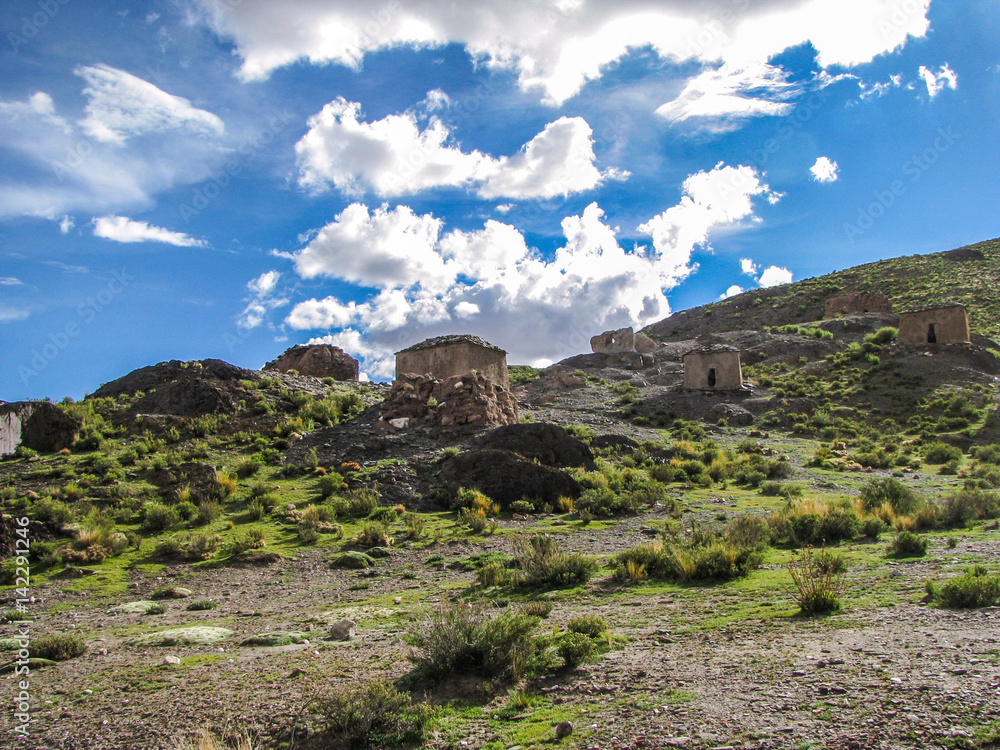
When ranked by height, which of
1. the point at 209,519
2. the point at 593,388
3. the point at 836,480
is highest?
the point at 593,388

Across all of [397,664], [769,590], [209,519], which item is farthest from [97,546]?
[769,590]

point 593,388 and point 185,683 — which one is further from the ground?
point 593,388

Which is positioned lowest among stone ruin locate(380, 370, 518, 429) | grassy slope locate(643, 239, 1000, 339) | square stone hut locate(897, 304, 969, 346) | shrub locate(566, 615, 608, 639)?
shrub locate(566, 615, 608, 639)

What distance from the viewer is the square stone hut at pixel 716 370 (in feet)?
142

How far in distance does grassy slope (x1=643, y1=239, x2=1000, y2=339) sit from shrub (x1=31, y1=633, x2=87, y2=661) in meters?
62.1

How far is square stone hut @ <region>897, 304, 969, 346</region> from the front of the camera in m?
43.6

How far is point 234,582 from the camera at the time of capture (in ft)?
37.8

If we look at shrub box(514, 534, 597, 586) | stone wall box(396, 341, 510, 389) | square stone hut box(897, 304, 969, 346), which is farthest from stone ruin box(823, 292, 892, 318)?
shrub box(514, 534, 597, 586)

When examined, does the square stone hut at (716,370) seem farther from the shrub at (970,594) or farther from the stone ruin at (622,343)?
the shrub at (970,594)

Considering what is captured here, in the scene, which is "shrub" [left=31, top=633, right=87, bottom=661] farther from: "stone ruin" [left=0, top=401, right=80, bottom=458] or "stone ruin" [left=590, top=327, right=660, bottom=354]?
"stone ruin" [left=590, top=327, right=660, bottom=354]

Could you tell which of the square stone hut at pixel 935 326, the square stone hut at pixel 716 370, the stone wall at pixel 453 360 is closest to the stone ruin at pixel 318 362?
the stone wall at pixel 453 360

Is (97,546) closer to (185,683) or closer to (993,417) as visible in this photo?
(185,683)

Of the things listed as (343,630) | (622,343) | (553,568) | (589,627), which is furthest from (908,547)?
(622,343)

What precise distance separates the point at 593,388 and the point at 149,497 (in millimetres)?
36107
